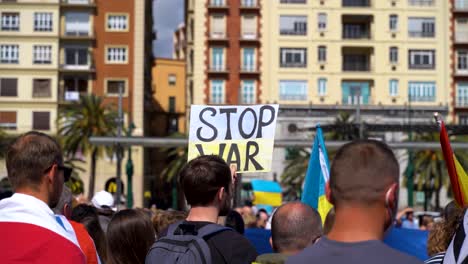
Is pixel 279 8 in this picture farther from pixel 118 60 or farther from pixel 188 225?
pixel 188 225

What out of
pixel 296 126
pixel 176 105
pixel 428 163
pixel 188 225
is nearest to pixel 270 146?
pixel 188 225

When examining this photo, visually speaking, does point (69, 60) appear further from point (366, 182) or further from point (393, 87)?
point (366, 182)

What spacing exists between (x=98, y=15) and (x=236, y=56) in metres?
10.2

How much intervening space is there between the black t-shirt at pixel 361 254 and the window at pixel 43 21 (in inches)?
2407

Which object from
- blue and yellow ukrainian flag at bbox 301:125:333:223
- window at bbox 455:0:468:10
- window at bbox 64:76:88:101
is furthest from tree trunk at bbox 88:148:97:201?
blue and yellow ukrainian flag at bbox 301:125:333:223

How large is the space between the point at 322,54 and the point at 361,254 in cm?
6082

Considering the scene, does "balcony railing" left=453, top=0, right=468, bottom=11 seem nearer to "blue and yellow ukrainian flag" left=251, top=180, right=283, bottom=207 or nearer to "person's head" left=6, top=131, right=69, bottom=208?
"blue and yellow ukrainian flag" left=251, top=180, right=283, bottom=207

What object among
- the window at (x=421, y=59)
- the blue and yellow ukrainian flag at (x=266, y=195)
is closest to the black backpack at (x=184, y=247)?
the blue and yellow ukrainian flag at (x=266, y=195)

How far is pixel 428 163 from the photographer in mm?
55656

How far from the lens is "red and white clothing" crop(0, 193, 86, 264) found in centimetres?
416

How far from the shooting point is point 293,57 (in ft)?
208

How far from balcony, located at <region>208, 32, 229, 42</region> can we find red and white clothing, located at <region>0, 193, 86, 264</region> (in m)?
59.6

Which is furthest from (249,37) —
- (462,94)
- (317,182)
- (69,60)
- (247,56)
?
(317,182)

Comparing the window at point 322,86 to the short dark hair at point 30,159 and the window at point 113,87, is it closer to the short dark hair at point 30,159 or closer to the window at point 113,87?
the window at point 113,87
